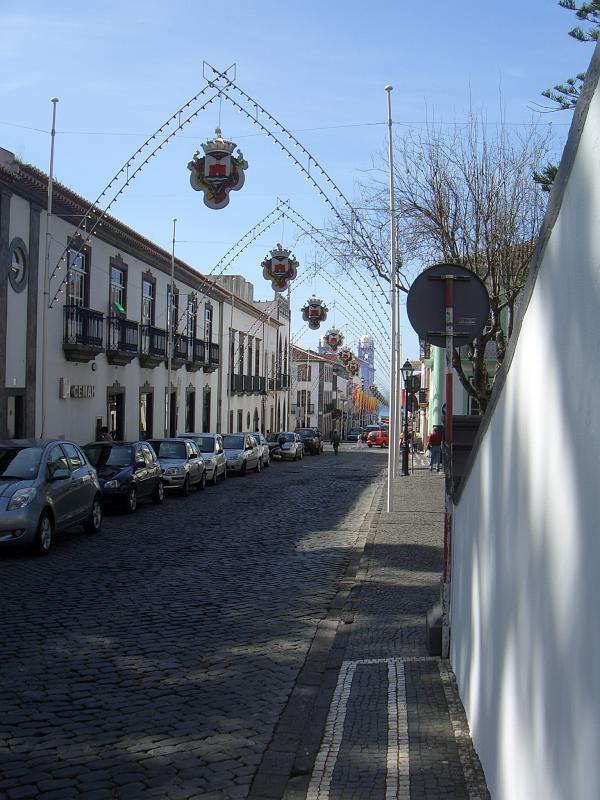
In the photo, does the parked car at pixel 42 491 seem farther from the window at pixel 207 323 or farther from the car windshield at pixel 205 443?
the window at pixel 207 323

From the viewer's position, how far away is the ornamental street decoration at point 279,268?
30516 millimetres

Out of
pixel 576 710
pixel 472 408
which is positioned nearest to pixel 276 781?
pixel 576 710

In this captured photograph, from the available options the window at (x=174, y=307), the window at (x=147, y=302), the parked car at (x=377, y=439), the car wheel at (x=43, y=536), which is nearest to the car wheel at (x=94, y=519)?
the car wheel at (x=43, y=536)

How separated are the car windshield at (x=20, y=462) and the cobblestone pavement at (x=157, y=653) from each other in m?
1.07

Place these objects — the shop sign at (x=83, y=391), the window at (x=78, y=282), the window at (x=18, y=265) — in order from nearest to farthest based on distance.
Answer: the window at (x=18, y=265) < the window at (x=78, y=282) < the shop sign at (x=83, y=391)

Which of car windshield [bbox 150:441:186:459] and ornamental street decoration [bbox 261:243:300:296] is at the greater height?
ornamental street decoration [bbox 261:243:300:296]

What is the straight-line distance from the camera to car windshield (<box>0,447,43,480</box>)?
1238cm

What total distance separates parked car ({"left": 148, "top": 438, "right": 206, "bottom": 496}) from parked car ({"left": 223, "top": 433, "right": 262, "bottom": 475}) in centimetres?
565

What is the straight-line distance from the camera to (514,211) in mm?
18422

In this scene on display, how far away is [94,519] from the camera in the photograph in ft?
47.7

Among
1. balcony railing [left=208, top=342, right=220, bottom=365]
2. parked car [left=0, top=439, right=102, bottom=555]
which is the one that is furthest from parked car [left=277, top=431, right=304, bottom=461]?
parked car [left=0, top=439, right=102, bottom=555]

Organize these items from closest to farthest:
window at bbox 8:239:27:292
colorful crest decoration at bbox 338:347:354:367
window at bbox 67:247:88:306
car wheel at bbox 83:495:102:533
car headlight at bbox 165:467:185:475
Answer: car wheel at bbox 83:495:102:533 → window at bbox 8:239:27:292 → car headlight at bbox 165:467:185:475 → window at bbox 67:247:88:306 → colorful crest decoration at bbox 338:347:354:367

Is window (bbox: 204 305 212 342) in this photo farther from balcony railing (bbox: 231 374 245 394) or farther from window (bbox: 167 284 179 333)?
window (bbox: 167 284 179 333)

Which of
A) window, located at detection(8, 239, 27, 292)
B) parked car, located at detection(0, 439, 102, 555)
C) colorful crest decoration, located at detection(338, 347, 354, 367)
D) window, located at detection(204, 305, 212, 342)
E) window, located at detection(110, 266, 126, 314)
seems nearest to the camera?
parked car, located at detection(0, 439, 102, 555)
